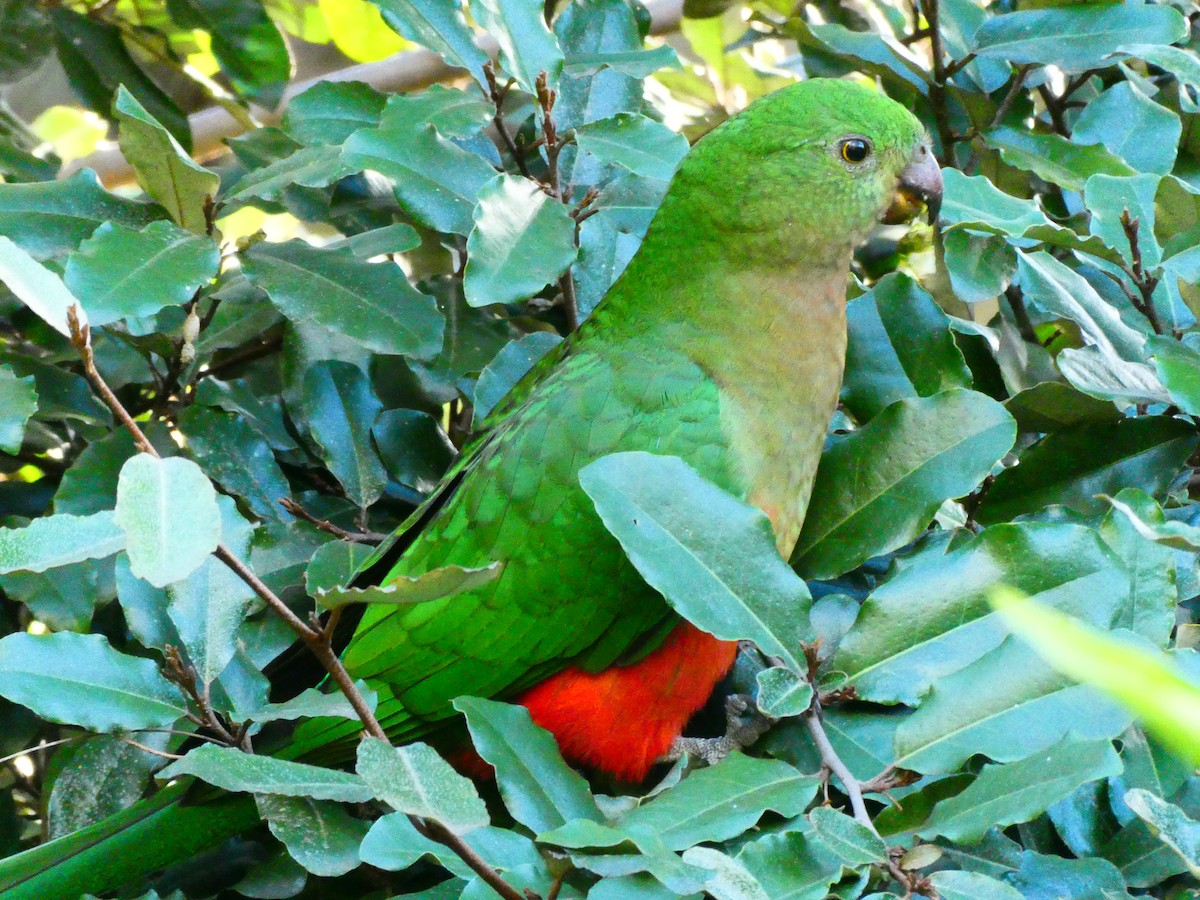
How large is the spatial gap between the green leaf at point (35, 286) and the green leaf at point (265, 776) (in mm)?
324

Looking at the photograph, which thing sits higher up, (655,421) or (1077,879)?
(655,421)

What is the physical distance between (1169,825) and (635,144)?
0.85 metres

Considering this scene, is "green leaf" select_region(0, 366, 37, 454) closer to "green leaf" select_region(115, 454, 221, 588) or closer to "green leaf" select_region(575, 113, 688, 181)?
"green leaf" select_region(115, 454, 221, 588)

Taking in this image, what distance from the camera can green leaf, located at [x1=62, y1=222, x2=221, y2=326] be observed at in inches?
43.4

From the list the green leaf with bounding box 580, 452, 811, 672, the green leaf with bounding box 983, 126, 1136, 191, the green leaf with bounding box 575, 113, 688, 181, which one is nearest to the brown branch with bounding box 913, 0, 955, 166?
the green leaf with bounding box 983, 126, 1136, 191

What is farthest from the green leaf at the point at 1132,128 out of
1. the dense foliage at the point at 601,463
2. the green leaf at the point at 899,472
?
the green leaf at the point at 899,472

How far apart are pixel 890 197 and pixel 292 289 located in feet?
2.30

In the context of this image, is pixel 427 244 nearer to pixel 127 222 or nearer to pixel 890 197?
pixel 127 222

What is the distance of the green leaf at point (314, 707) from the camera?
0.90 metres

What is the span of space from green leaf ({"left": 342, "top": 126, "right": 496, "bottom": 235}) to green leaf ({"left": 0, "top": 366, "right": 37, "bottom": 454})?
1.36 ft

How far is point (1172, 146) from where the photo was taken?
4.30 feet

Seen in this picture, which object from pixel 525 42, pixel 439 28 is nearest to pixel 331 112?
pixel 439 28

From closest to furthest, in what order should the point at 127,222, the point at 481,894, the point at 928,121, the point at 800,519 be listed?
the point at 481,894
the point at 800,519
the point at 127,222
the point at 928,121

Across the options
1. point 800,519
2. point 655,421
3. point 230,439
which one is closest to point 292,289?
point 230,439
